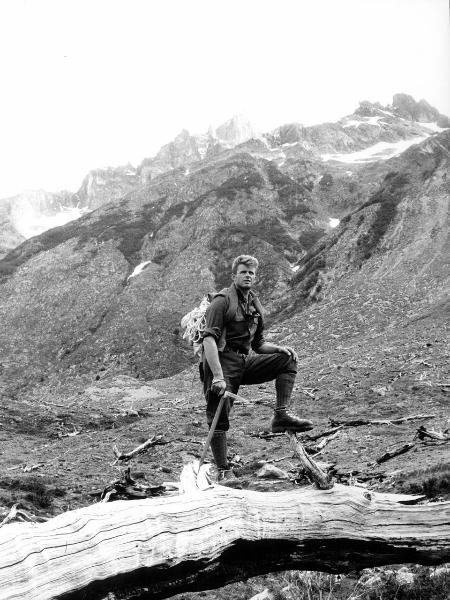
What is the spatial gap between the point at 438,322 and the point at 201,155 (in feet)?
549

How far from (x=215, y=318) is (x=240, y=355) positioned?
71 centimetres

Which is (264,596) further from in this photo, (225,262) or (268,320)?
(225,262)

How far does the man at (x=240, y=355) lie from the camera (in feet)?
21.4

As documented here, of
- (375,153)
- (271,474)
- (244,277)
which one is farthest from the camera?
(375,153)

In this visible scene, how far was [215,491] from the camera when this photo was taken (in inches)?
178

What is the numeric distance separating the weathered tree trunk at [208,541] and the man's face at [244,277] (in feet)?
9.49

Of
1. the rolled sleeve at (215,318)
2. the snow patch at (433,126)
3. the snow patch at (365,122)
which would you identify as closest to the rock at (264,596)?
the rolled sleeve at (215,318)

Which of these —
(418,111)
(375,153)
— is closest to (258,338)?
(375,153)

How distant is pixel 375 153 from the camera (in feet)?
432

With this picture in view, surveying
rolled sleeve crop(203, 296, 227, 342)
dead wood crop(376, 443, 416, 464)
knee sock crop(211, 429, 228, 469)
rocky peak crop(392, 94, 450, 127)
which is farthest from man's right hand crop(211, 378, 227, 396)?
rocky peak crop(392, 94, 450, 127)

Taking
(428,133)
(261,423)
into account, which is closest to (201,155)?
(428,133)

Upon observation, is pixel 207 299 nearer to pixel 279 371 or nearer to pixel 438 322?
pixel 279 371

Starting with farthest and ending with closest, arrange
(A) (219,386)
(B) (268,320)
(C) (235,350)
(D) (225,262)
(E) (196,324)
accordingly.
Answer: (D) (225,262), (B) (268,320), (E) (196,324), (C) (235,350), (A) (219,386)

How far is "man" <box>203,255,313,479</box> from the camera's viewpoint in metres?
6.52
